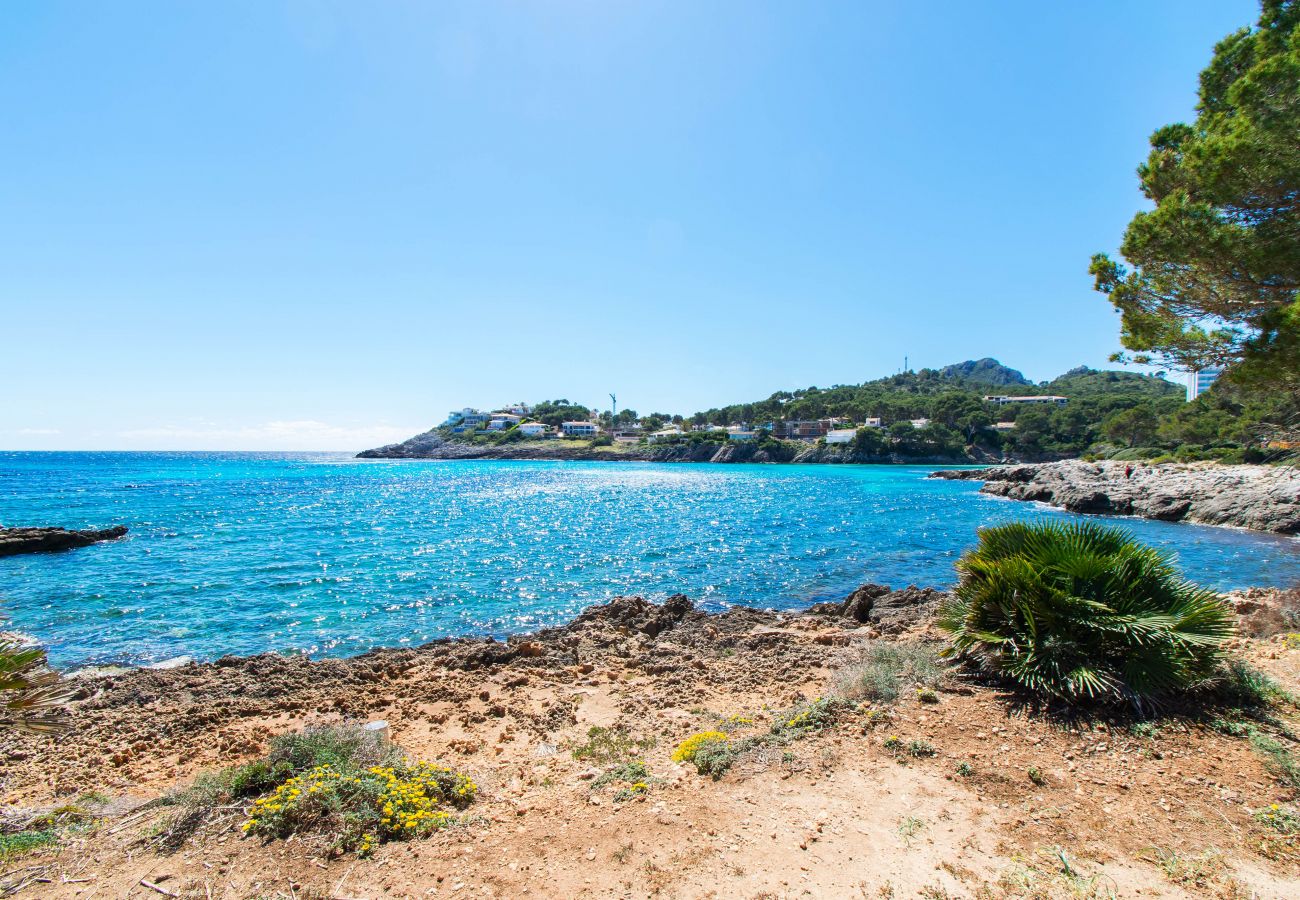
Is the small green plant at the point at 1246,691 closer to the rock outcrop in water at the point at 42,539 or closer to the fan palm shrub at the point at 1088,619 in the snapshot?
the fan palm shrub at the point at 1088,619

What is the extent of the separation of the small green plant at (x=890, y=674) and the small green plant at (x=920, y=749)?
1444mm

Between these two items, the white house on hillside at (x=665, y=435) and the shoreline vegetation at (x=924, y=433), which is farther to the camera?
the white house on hillside at (x=665, y=435)

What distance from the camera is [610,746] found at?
754cm

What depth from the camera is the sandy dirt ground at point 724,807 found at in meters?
4.39

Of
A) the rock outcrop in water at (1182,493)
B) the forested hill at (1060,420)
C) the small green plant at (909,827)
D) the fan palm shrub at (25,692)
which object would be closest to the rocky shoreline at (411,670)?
the small green plant at (909,827)

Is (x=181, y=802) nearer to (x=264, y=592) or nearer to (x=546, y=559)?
(x=264, y=592)

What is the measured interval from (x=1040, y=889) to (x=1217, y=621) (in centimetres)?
514

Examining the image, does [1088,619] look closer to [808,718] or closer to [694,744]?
[808,718]

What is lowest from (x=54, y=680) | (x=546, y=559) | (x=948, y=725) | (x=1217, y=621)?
(x=546, y=559)

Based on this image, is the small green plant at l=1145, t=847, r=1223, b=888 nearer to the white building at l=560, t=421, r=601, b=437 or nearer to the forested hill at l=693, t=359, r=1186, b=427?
the forested hill at l=693, t=359, r=1186, b=427

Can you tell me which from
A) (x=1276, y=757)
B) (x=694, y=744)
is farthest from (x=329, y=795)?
(x=1276, y=757)

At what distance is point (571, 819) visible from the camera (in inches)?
216

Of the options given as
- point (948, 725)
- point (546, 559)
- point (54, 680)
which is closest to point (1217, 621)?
point (948, 725)

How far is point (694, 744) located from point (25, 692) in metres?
5.96
